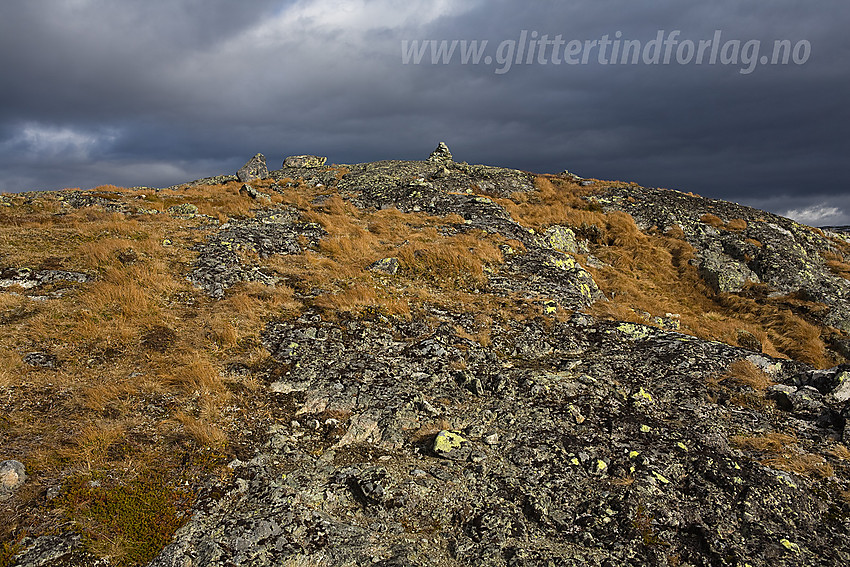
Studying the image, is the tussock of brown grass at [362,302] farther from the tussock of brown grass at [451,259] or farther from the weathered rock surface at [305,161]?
the weathered rock surface at [305,161]

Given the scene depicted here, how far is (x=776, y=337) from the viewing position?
19.8 metres

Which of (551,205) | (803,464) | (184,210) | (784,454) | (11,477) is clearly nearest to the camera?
(11,477)

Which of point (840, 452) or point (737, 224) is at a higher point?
→ point (737, 224)

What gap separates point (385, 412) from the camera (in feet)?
32.0

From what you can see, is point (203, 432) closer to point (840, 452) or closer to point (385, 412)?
point (385, 412)

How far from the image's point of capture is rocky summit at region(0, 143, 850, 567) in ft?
21.6

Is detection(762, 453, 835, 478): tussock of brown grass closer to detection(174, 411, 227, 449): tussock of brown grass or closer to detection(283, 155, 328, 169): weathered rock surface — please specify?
detection(174, 411, 227, 449): tussock of brown grass

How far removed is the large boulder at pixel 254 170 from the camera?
134 feet

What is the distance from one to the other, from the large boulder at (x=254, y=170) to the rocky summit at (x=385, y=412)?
21.8 meters

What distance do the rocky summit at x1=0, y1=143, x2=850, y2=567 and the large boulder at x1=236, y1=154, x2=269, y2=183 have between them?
71.6ft

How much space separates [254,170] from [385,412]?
41.1 metres

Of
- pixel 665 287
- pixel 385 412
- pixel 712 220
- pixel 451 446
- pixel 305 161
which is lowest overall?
pixel 451 446

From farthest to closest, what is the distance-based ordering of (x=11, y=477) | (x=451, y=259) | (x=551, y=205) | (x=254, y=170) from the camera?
(x=254, y=170) → (x=551, y=205) → (x=451, y=259) → (x=11, y=477)

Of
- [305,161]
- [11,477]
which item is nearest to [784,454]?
[11,477]
